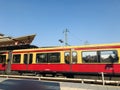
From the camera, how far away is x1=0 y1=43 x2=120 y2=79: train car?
53.5ft

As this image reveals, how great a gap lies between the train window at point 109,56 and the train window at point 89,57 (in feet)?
1.74

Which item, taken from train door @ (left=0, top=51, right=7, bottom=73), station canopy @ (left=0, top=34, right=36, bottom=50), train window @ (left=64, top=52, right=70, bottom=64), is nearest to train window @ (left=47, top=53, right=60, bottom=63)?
train window @ (left=64, top=52, right=70, bottom=64)

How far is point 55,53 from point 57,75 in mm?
2138

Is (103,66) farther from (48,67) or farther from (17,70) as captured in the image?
(17,70)

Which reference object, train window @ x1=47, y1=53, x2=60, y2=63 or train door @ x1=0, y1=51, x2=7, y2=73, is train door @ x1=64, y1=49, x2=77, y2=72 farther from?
train door @ x1=0, y1=51, x2=7, y2=73

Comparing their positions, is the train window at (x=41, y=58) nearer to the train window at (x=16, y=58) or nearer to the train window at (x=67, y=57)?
the train window at (x=67, y=57)

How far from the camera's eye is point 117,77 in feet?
53.6

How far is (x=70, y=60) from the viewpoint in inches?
707

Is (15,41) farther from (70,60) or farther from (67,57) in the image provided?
(70,60)

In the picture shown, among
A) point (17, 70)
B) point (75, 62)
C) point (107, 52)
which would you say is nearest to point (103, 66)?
point (107, 52)

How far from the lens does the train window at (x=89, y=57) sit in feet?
55.7

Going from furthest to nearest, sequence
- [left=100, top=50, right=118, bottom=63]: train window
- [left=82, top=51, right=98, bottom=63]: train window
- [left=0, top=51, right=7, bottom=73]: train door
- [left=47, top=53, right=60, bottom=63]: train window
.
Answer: [left=0, top=51, right=7, bottom=73]: train door < [left=47, top=53, right=60, bottom=63]: train window < [left=82, top=51, right=98, bottom=63]: train window < [left=100, top=50, right=118, bottom=63]: train window

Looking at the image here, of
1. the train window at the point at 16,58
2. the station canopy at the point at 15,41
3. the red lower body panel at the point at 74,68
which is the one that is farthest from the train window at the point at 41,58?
the station canopy at the point at 15,41

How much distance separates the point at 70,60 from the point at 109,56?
352 centimetres
